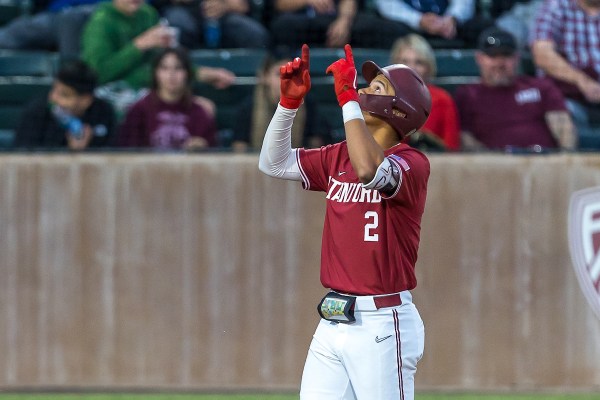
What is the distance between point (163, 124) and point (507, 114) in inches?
82.6

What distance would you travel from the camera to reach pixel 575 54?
282 inches

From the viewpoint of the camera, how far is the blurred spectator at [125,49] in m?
6.94

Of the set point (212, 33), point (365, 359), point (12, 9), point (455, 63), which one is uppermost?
point (12, 9)

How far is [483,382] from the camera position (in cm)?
670

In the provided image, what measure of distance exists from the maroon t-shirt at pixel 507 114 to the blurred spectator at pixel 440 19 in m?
0.59

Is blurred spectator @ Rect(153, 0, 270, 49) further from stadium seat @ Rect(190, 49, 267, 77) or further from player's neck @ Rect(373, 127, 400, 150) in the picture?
player's neck @ Rect(373, 127, 400, 150)

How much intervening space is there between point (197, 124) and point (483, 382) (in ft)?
7.62

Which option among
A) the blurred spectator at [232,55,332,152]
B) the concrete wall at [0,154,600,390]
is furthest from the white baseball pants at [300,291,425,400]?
the blurred spectator at [232,55,332,152]

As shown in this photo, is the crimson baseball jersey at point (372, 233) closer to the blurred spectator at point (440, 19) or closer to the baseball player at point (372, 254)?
the baseball player at point (372, 254)

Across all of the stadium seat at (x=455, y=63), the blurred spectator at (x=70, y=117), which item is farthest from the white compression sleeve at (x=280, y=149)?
the stadium seat at (x=455, y=63)

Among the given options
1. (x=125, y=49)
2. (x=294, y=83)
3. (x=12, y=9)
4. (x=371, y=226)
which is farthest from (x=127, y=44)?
(x=371, y=226)

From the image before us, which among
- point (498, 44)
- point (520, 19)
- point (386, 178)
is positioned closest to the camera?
point (386, 178)

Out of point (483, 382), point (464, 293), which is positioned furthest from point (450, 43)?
point (483, 382)

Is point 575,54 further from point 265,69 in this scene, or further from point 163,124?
point 163,124
